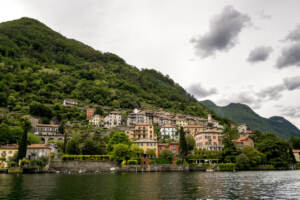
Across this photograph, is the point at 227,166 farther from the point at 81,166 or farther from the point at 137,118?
the point at 137,118

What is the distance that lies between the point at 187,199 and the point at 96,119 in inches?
3974

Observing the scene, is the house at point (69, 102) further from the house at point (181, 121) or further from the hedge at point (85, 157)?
the hedge at point (85, 157)

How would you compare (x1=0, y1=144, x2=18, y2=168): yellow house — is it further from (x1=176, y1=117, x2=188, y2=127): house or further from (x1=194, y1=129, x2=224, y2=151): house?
(x1=176, y1=117, x2=188, y2=127): house

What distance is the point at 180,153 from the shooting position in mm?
79000

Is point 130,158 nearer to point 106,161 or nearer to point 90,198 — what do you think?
point 106,161

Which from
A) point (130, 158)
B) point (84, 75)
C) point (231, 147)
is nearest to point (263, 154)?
point (231, 147)

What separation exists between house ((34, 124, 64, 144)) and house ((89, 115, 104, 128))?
16.7 metres

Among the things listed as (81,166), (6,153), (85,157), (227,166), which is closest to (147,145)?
(85,157)

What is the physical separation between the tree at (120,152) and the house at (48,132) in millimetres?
35598

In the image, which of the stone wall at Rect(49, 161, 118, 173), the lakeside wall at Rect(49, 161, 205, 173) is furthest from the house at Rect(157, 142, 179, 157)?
the stone wall at Rect(49, 161, 118, 173)

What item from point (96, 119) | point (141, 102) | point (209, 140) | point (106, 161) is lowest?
point (106, 161)

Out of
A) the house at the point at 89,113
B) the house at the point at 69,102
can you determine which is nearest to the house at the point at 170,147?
the house at the point at 89,113

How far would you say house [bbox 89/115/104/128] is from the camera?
11861cm

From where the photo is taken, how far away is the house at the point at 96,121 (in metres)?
119
